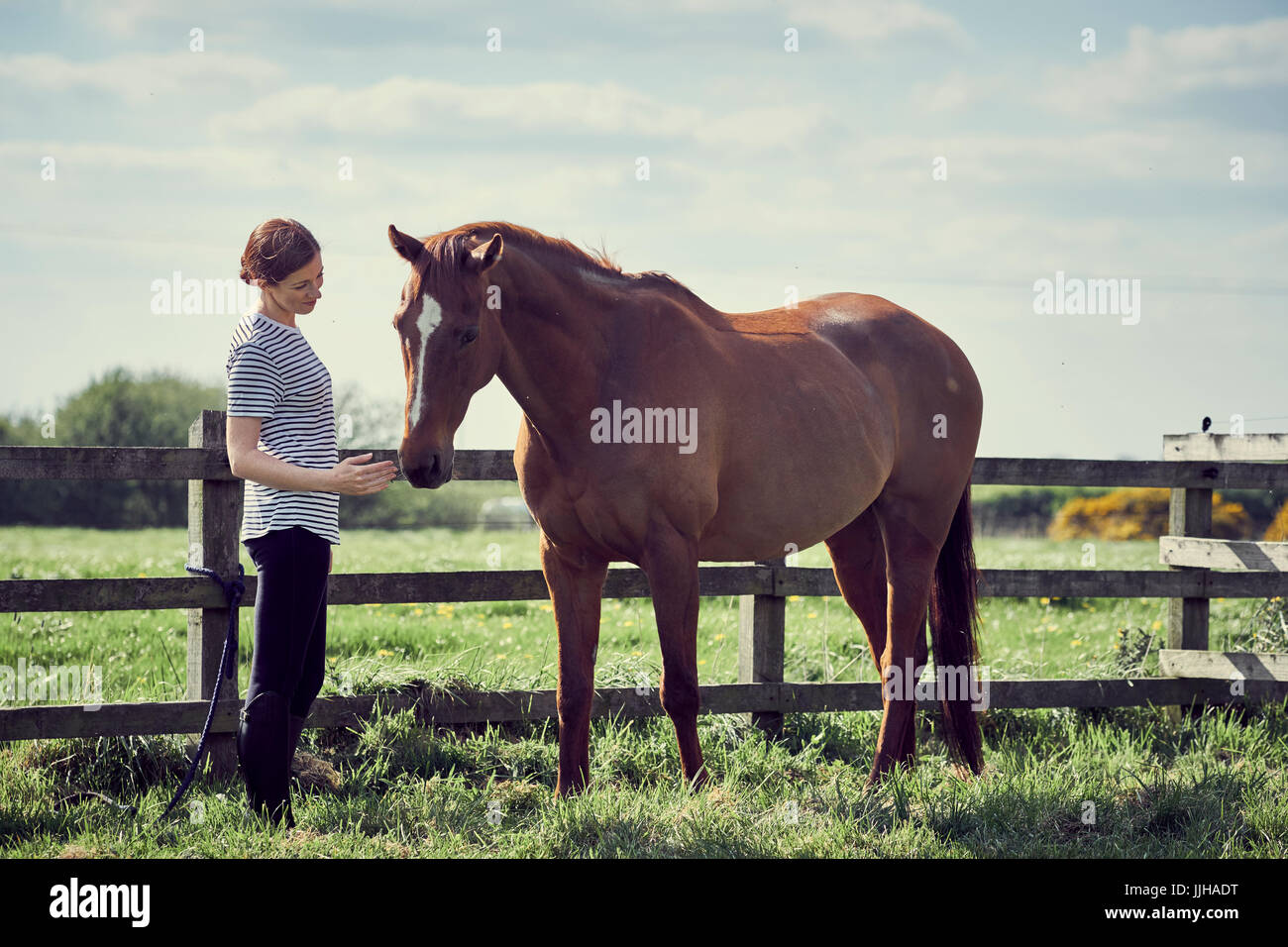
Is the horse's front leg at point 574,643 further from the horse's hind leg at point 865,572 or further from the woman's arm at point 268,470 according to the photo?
the horse's hind leg at point 865,572

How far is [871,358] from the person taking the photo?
5246 millimetres

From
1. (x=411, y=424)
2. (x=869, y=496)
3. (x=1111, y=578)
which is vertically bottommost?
(x=1111, y=578)

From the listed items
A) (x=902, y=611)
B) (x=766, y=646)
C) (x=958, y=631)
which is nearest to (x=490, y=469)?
(x=766, y=646)

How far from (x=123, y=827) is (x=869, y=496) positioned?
334cm

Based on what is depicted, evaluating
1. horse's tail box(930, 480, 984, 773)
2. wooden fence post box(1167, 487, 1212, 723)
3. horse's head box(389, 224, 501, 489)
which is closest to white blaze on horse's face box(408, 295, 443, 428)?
horse's head box(389, 224, 501, 489)

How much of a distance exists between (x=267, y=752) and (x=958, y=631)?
3314mm

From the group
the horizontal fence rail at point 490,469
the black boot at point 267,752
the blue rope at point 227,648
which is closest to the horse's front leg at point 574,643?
the horizontal fence rail at point 490,469

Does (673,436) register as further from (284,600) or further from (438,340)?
(284,600)

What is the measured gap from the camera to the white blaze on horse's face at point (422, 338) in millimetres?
3445

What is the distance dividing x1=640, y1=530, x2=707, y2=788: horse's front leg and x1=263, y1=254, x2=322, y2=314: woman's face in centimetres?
149

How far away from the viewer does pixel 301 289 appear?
3.53m

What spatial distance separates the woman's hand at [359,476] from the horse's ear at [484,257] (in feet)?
2.52
